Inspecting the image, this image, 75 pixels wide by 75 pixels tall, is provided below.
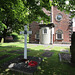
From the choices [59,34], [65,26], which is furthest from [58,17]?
[59,34]

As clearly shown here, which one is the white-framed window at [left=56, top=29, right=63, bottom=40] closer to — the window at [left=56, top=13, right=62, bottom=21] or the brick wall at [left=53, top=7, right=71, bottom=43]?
the brick wall at [left=53, top=7, right=71, bottom=43]

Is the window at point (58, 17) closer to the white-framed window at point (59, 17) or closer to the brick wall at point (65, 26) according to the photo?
the white-framed window at point (59, 17)

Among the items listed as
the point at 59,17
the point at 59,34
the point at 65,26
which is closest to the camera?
the point at 65,26

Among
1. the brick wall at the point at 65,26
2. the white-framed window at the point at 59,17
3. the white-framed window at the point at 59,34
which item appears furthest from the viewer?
the white-framed window at the point at 59,17

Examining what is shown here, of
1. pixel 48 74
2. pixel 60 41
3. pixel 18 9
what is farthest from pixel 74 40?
pixel 60 41

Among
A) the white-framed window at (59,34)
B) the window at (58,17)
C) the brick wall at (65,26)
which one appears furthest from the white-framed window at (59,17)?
the white-framed window at (59,34)

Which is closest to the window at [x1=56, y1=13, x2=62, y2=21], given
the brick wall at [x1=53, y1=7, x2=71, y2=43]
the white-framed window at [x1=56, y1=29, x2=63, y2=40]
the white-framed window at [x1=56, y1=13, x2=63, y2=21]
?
the white-framed window at [x1=56, y1=13, x2=63, y2=21]

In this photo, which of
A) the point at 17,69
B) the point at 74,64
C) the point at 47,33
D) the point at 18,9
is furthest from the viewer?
the point at 47,33

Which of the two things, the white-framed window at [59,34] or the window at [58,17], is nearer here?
the white-framed window at [59,34]

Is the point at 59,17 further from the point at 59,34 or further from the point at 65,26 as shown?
the point at 59,34

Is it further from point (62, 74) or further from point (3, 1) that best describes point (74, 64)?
point (3, 1)

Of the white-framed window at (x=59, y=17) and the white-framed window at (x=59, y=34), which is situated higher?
the white-framed window at (x=59, y=17)

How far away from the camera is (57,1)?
413cm

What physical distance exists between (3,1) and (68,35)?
18103 millimetres
